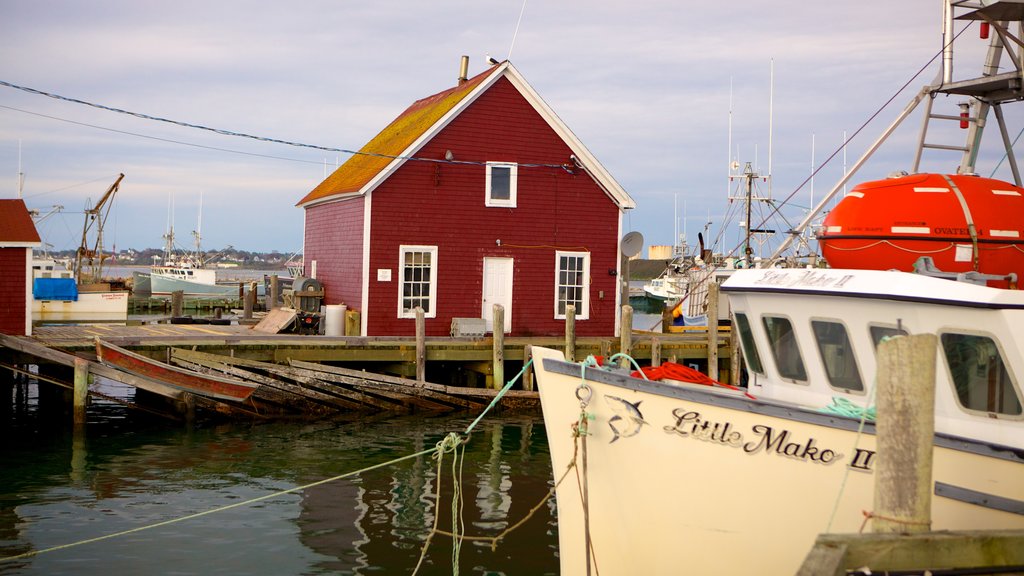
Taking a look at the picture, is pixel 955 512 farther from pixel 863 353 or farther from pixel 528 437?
pixel 528 437

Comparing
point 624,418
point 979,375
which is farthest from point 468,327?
point 979,375

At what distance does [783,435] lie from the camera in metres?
7.66

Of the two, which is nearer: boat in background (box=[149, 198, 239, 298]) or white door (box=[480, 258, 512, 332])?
white door (box=[480, 258, 512, 332])

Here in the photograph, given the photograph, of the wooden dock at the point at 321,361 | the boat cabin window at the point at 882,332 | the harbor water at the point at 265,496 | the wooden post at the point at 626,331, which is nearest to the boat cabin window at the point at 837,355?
the boat cabin window at the point at 882,332

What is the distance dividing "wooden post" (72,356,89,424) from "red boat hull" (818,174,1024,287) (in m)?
14.6

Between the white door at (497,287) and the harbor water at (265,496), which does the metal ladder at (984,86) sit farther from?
the white door at (497,287)

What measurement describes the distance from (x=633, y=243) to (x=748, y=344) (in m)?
14.8

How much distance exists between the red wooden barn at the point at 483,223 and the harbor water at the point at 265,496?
4.28 m

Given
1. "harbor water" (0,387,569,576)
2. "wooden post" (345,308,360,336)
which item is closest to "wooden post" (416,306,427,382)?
"harbor water" (0,387,569,576)

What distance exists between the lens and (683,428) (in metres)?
8.14

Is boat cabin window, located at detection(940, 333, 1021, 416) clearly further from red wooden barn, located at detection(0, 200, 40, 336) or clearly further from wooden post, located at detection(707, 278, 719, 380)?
red wooden barn, located at detection(0, 200, 40, 336)

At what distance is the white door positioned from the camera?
23.6m

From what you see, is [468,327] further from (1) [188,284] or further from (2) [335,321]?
(1) [188,284]

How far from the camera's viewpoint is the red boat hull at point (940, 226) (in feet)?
30.2
